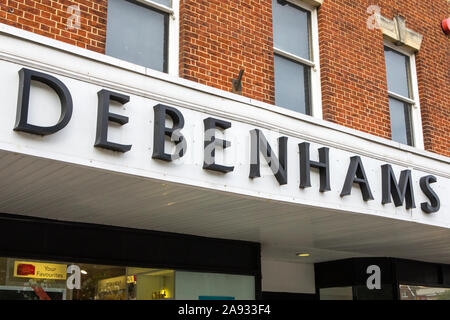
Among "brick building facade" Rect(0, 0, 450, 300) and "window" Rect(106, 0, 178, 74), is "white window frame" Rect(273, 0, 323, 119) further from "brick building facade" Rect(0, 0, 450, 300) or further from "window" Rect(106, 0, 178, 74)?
"window" Rect(106, 0, 178, 74)

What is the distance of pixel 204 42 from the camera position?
8094 millimetres

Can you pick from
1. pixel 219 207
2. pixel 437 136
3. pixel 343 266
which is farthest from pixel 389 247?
pixel 219 207

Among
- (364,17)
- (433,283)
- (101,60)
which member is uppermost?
(364,17)

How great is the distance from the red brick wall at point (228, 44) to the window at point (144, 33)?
170mm

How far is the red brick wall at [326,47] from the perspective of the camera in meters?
7.10

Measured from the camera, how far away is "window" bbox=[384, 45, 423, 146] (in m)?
10.8

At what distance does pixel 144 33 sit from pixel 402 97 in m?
5.22

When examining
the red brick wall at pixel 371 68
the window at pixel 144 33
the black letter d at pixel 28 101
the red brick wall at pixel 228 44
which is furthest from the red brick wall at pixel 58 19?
the red brick wall at pixel 371 68

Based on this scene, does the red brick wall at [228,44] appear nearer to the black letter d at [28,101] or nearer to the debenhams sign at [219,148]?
the debenhams sign at [219,148]

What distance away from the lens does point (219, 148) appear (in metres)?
6.56

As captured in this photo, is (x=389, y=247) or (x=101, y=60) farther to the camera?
(x=389, y=247)

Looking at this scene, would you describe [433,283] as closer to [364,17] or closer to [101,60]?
[364,17]

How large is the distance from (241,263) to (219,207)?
8.13 ft

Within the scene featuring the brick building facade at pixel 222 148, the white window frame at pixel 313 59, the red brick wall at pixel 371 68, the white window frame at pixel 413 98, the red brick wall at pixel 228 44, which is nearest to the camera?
the brick building facade at pixel 222 148
